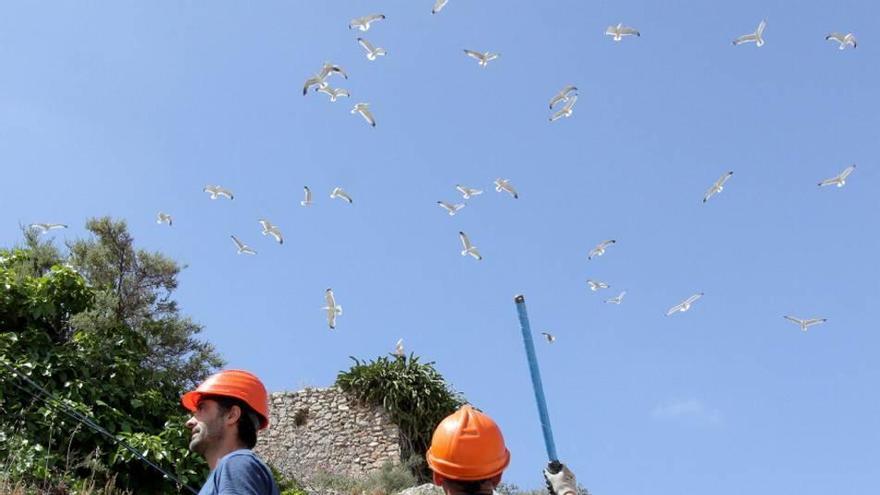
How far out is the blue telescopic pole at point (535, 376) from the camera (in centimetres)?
421

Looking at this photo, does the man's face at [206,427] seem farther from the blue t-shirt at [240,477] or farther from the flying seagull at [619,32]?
the flying seagull at [619,32]

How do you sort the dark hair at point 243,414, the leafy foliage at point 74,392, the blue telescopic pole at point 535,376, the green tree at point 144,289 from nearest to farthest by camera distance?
the dark hair at point 243,414 → the blue telescopic pole at point 535,376 → the leafy foliage at point 74,392 → the green tree at point 144,289

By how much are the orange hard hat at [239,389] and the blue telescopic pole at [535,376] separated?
116 cm

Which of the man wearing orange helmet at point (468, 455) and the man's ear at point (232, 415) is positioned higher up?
the man's ear at point (232, 415)

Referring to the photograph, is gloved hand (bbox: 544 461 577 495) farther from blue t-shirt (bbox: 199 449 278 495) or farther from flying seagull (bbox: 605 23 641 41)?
flying seagull (bbox: 605 23 641 41)

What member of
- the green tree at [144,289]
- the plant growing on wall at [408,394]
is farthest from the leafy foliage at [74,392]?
the plant growing on wall at [408,394]

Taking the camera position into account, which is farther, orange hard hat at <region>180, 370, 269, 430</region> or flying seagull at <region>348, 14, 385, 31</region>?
flying seagull at <region>348, 14, 385, 31</region>

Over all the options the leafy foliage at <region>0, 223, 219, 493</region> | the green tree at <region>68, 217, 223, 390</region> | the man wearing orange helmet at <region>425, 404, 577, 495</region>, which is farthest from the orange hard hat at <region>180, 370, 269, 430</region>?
the green tree at <region>68, 217, 223, 390</region>

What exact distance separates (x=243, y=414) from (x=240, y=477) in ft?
1.38

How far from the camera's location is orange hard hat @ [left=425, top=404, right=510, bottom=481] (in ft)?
9.71

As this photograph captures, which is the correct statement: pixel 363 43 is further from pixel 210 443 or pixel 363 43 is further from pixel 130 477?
pixel 210 443

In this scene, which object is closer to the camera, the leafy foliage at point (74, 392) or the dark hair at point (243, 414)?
the dark hair at point (243, 414)

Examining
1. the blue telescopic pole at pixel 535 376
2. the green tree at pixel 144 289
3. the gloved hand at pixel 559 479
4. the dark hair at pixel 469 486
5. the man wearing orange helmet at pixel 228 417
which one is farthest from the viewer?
the green tree at pixel 144 289

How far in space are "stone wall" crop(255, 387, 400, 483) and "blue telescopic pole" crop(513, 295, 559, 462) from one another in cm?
1540
